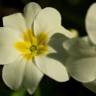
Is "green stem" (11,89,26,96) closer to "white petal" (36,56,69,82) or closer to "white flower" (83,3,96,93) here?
"white petal" (36,56,69,82)

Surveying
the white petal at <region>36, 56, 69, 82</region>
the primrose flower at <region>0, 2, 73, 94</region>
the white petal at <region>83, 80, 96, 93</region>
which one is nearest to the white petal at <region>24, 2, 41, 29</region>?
the primrose flower at <region>0, 2, 73, 94</region>

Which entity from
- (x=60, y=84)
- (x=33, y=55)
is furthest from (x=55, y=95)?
(x=33, y=55)

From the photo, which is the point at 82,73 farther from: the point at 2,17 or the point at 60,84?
the point at 2,17

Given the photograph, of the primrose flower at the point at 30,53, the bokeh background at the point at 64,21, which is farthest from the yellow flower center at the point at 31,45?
the bokeh background at the point at 64,21

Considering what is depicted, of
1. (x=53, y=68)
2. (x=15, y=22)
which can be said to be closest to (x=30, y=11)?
(x=15, y=22)

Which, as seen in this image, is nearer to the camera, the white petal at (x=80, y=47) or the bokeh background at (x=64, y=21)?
the white petal at (x=80, y=47)

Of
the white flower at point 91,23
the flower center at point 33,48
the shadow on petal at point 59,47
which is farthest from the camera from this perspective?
the flower center at point 33,48

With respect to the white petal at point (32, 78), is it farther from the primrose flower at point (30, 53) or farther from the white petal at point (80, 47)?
the white petal at point (80, 47)
